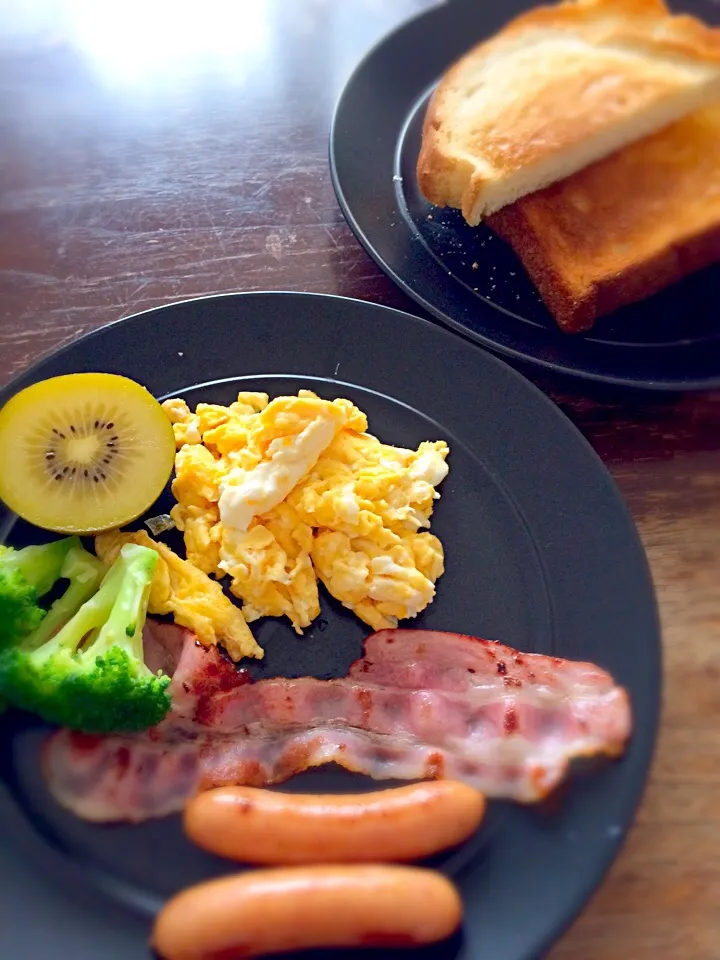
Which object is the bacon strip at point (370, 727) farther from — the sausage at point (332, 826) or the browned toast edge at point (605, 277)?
the browned toast edge at point (605, 277)

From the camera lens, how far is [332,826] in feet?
4.65

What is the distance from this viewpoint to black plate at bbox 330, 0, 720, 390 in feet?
6.76

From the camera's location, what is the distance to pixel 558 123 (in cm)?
224

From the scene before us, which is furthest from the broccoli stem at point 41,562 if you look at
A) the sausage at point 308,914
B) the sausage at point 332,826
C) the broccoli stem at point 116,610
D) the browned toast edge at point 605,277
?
the browned toast edge at point 605,277

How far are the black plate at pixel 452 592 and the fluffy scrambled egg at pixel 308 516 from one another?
0.07 metres

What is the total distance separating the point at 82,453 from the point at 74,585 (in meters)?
0.30

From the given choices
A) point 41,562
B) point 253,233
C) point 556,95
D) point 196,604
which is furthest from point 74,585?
point 556,95

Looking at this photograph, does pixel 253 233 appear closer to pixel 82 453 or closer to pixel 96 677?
pixel 82 453

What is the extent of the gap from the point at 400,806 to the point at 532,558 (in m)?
0.64

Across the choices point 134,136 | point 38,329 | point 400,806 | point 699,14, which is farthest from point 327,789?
point 699,14

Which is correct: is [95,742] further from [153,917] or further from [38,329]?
[38,329]

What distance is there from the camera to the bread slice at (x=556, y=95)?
2.24 meters

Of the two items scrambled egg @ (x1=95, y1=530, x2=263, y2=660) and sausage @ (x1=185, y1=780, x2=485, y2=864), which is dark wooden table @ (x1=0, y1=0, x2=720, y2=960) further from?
scrambled egg @ (x1=95, y1=530, x2=263, y2=660)

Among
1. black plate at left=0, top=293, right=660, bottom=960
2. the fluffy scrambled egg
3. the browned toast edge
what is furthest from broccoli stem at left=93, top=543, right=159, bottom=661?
the browned toast edge
